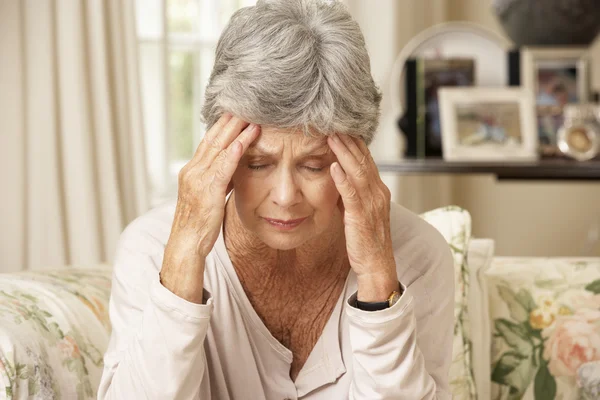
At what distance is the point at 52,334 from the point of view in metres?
1.47

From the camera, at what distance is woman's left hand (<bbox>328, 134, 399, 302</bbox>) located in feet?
4.44

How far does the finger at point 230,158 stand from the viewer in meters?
1.29

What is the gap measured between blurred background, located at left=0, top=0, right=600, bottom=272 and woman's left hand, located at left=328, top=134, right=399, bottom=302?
1252 millimetres

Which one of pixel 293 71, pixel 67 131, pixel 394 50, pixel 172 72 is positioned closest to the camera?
pixel 293 71

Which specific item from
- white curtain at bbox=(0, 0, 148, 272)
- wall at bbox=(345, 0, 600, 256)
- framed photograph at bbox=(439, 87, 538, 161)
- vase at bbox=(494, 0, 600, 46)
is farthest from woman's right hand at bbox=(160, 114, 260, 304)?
wall at bbox=(345, 0, 600, 256)

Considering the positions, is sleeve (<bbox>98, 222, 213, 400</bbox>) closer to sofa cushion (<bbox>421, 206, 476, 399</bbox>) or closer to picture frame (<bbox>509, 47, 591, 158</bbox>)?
sofa cushion (<bbox>421, 206, 476, 399</bbox>)

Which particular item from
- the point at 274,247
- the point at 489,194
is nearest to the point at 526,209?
the point at 489,194

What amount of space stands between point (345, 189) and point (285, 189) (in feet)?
0.35

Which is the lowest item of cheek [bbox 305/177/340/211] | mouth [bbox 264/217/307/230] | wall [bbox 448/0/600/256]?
wall [bbox 448/0/600/256]

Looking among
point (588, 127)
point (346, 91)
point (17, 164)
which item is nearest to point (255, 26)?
point (346, 91)

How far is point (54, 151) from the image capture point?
108 inches

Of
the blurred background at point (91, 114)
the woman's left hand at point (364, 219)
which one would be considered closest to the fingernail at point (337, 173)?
the woman's left hand at point (364, 219)

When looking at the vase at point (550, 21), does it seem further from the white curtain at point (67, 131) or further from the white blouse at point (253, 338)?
the white blouse at point (253, 338)

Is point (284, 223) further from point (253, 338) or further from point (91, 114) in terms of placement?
point (91, 114)
